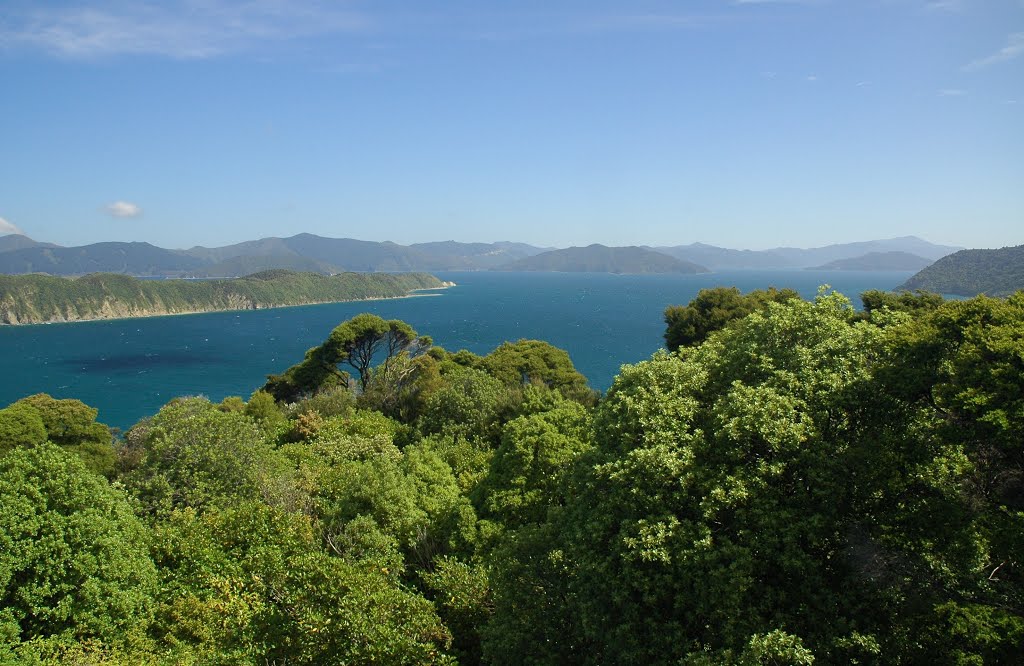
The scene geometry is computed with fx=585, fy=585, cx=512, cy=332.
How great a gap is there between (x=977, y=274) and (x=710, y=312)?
559 feet

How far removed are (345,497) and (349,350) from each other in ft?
124

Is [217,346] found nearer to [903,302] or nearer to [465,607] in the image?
[903,302]

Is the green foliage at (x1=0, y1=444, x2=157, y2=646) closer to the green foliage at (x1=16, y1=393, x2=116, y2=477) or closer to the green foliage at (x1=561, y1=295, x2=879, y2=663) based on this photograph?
the green foliage at (x1=561, y1=295, x2=879, y2=663)

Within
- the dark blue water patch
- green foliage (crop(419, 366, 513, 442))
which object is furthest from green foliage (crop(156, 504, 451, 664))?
the dark blue water patch

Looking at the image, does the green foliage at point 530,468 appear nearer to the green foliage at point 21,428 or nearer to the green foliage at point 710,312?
the green foliage at point 710,312

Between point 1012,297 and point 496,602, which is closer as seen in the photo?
Answer: point 1012,297

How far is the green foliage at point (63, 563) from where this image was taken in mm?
12703

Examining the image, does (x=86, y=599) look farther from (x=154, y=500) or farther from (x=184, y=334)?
(x=184, y=334)

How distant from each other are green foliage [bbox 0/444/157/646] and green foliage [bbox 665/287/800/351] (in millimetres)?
36244

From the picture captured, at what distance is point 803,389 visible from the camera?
39.5ft

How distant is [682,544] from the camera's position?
10867 millimetres

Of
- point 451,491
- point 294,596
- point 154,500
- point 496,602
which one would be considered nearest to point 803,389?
point 496,602

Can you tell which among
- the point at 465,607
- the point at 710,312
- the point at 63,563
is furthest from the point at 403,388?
the point at 63,563

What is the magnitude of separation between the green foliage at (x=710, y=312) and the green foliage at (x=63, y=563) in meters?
36.2
